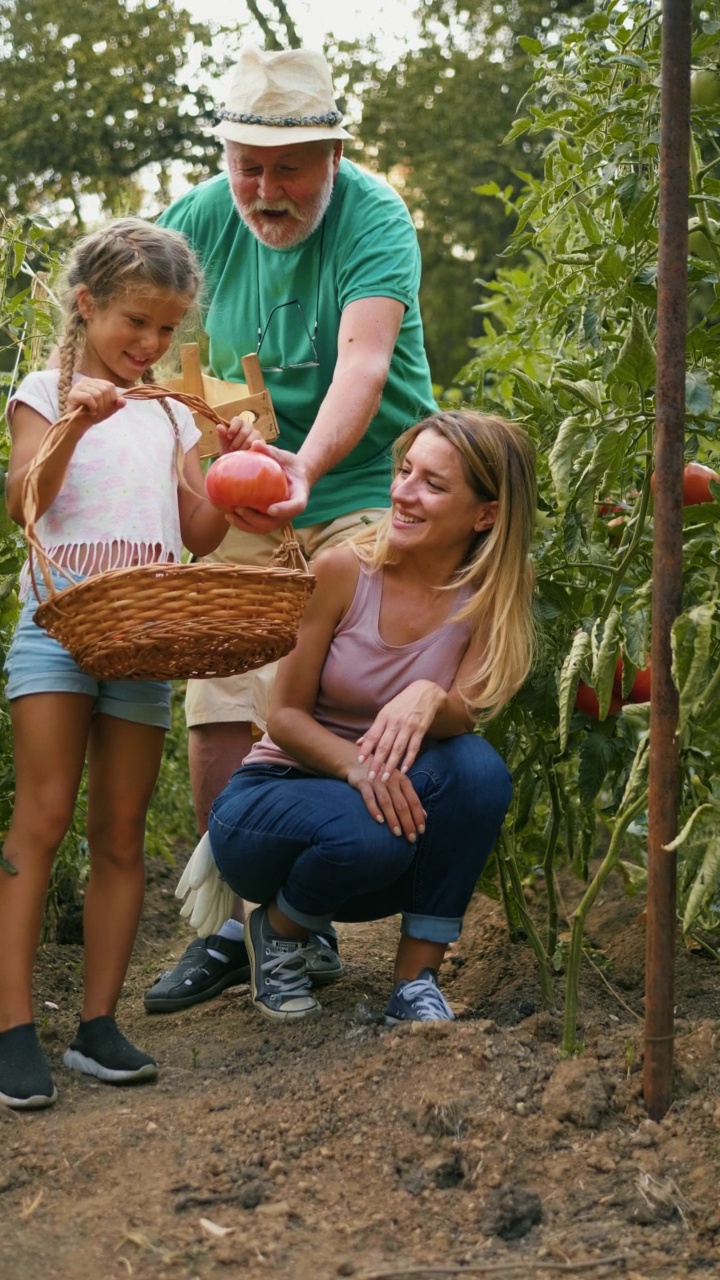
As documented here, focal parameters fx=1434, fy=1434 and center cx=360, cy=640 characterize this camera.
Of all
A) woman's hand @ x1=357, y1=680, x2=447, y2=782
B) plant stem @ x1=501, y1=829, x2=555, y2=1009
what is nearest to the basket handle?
woman's hand @ x1=357, y1=680, x2=447, y2=782

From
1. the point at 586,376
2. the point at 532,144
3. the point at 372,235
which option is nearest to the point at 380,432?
the point at 372,235

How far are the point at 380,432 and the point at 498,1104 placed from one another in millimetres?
1486

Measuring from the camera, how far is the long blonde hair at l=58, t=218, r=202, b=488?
230 centimetres

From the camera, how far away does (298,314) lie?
119 inches

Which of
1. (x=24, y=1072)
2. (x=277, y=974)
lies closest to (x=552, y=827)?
(x=277, y=974)

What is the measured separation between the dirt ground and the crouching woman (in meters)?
0.20

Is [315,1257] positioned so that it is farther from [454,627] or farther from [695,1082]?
[454,627]

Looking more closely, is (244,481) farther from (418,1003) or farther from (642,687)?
(418,1003)

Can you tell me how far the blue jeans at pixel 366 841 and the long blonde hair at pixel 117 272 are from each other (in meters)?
0.78

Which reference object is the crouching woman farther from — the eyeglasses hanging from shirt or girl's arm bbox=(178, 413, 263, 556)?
the eyeglasses hanging from shirt

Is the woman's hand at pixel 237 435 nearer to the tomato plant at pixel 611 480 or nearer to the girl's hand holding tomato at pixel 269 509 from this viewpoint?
the girl's hand holding tomato at pixel 269 509

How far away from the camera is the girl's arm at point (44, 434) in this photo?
2.08m

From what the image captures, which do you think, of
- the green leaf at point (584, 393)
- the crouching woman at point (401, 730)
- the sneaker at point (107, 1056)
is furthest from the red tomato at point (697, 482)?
the sneaker at point (107, 1056)

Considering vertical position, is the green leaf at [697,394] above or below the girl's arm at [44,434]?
above
